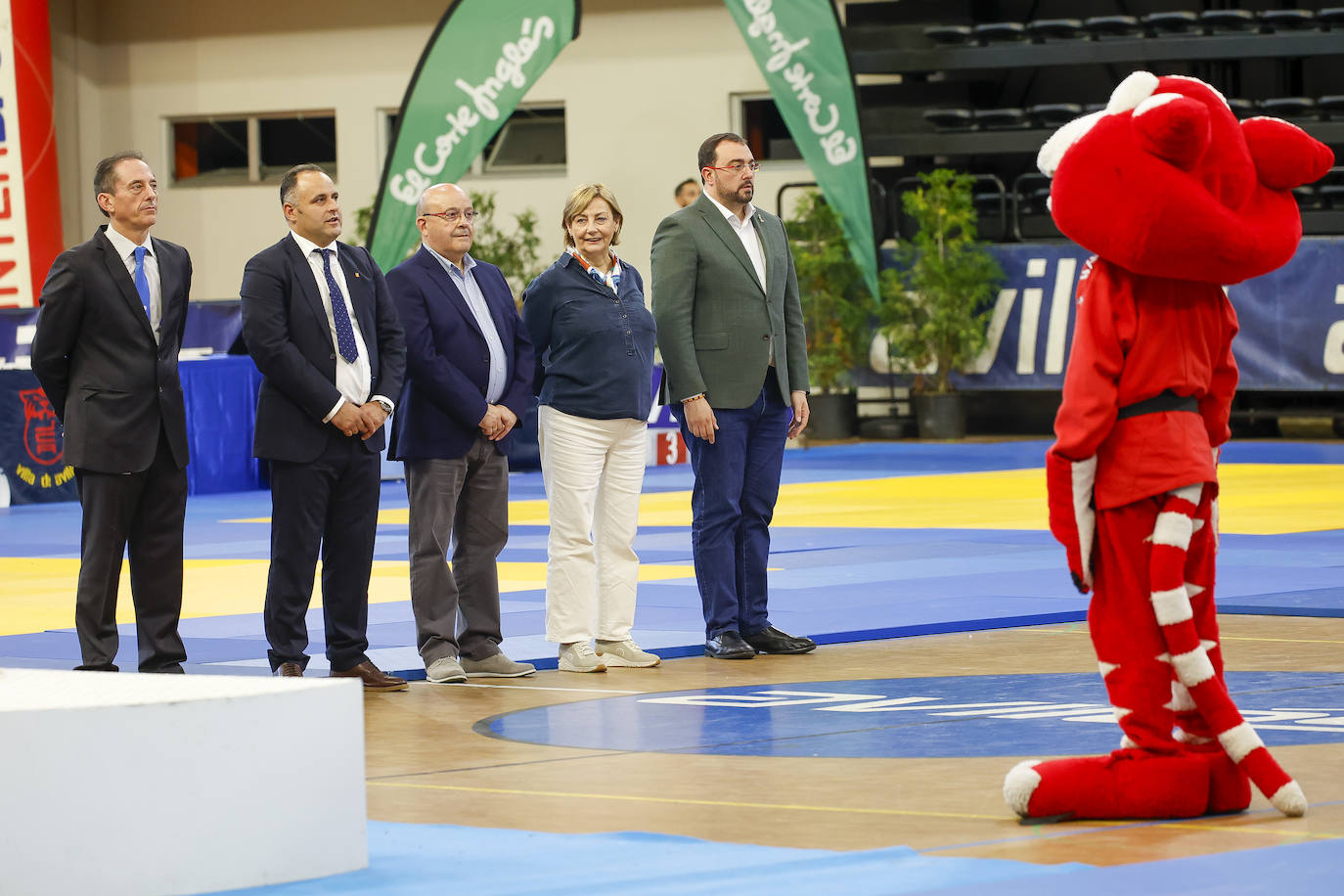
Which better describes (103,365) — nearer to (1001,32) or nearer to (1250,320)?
(1250,320)

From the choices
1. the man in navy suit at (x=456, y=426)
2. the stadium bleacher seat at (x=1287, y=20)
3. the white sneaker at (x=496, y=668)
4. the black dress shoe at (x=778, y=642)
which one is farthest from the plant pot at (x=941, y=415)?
the white sneaker at (x=496, y=668)

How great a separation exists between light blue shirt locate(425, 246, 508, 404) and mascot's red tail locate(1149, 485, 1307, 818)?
343 centimetres

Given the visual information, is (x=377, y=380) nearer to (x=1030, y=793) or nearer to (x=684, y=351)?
(x=684, y=351)

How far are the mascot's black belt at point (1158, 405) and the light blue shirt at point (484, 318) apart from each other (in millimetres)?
3299

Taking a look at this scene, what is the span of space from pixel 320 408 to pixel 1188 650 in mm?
3479

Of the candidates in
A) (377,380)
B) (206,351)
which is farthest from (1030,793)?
(206,351)

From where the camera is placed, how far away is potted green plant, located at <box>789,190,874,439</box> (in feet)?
71.4

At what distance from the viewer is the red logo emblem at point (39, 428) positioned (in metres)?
16.3

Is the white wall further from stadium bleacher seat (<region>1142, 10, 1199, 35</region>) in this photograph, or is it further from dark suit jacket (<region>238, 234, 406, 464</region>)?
dark suit jacket (<region>238, 234, 406, 464</region>)

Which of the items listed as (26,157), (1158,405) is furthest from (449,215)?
(26,157)

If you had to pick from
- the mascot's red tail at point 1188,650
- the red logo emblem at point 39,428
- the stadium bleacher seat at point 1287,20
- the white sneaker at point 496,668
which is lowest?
the white sneaker at point 496,668

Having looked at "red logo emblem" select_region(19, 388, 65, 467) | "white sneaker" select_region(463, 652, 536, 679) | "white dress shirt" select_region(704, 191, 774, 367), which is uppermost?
"white dress shirt" select_region(704, 191, 774, 367)

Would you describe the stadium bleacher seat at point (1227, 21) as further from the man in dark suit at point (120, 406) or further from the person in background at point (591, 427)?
the man in dark suit at point (120, 406)

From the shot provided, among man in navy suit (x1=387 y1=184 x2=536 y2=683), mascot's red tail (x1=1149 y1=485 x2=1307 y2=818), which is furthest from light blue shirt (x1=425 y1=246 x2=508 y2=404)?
mascot's red tail (x1=1149 y1=485 x2=1307 y2=818)
